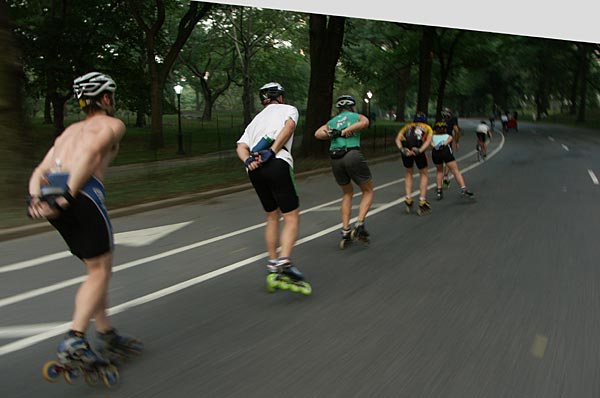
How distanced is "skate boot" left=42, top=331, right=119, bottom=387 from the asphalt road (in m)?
0.12

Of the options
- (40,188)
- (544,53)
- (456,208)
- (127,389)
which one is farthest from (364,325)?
(544,53)

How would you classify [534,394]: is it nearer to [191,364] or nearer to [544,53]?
[191,364]

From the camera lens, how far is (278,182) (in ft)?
16.9

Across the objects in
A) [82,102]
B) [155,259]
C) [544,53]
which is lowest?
[155,259]

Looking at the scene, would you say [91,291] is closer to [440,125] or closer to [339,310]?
[339,310]

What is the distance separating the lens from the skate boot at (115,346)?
3732 millimetres

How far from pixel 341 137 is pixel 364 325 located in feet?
10.9

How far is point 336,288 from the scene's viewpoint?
5418 mm

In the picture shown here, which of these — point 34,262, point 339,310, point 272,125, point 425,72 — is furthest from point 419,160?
point 425,72

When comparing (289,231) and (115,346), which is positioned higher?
(289,231)

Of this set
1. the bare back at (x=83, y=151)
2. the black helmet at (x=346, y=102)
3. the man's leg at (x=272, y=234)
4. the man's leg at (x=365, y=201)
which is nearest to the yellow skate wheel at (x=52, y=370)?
the bare back at (x=83, y=151)

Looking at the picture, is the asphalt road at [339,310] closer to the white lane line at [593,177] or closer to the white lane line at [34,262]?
the white lane line at [34,262]

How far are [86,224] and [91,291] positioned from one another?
43cm

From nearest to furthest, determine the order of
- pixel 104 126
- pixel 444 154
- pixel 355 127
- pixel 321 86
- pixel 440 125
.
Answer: pixel 104 126 < pixel 355 127 < pixel 444 154 < pixel 440 125 < pixel 321 86
